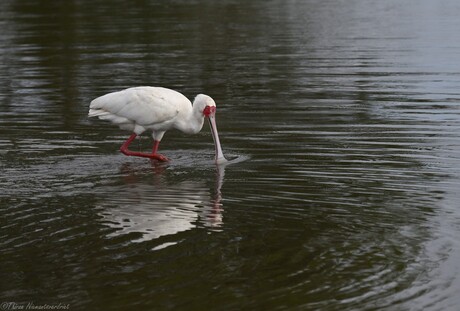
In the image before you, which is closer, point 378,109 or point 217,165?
point 217,165

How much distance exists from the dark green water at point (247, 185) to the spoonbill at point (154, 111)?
379mm

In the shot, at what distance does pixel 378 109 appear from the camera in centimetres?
1766

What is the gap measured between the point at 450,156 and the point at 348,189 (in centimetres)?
220

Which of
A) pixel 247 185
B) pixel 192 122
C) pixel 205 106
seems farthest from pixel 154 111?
pixel 247 185

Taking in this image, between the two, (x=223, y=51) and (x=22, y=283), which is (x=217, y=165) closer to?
(x=22, y=283)

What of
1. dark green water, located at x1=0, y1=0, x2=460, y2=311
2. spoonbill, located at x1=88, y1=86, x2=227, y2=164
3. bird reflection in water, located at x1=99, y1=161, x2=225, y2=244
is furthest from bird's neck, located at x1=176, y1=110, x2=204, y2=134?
bird reflection in water, located at x1=99, y1=161, x2=225, y2=244

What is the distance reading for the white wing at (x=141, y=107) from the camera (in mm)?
14703

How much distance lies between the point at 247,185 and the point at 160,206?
1286mm

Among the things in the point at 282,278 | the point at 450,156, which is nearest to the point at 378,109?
the point at 450,156

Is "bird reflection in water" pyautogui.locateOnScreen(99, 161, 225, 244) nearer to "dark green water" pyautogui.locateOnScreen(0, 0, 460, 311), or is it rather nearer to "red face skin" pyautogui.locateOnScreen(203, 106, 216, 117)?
"dark green water" pyautogui.locateOnScreen(0, 0, 460, 311)

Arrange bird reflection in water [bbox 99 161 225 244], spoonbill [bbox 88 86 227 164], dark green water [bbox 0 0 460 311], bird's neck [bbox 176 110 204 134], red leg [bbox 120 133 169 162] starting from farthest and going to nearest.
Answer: bird's neck [bbox 176 110 204 134] → spoonbill [bbox 88 86 227 164] → red leg [bbox 120 133 169 162] → bird reflection in water [bbox 99 161 225 244] → dark green water [bbox 0 0 460 311]

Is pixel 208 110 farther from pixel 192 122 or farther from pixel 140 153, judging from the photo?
pixel 140 153

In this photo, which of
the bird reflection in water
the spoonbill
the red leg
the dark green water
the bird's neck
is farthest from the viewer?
the bird's neck

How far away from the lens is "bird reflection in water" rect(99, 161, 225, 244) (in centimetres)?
1093
